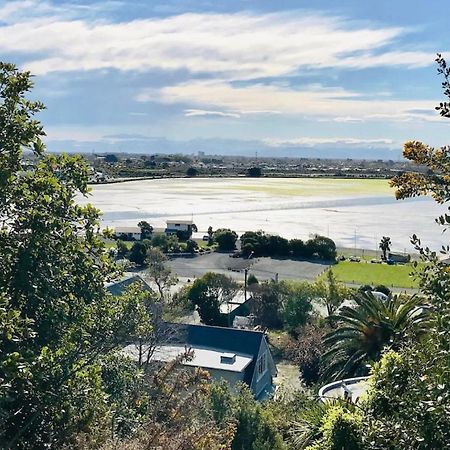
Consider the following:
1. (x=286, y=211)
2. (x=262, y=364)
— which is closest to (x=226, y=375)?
(x=262, y=364)

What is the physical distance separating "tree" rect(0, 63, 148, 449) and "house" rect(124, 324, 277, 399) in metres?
13.7

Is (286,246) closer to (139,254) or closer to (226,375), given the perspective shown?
(139,254)

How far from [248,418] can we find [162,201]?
260 ft

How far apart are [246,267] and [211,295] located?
14241 millimetres

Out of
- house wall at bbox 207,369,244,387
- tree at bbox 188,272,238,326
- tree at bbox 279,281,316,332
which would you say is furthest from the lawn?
house wall at bbox 207,369,244,387

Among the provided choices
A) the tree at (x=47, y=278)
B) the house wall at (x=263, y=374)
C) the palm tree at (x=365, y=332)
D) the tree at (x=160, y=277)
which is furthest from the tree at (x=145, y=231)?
the tree at (x=47, y=278)

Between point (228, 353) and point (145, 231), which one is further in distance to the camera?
point (145, 231)

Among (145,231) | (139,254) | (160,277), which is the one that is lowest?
(139,254)

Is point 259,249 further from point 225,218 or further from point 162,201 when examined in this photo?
point 162,201

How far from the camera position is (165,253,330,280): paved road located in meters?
43.6

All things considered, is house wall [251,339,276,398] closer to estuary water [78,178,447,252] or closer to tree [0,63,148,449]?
tree [0,63,148,449]

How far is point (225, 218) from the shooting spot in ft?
241

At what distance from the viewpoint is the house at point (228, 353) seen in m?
20.6

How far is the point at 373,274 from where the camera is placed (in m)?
44.4
